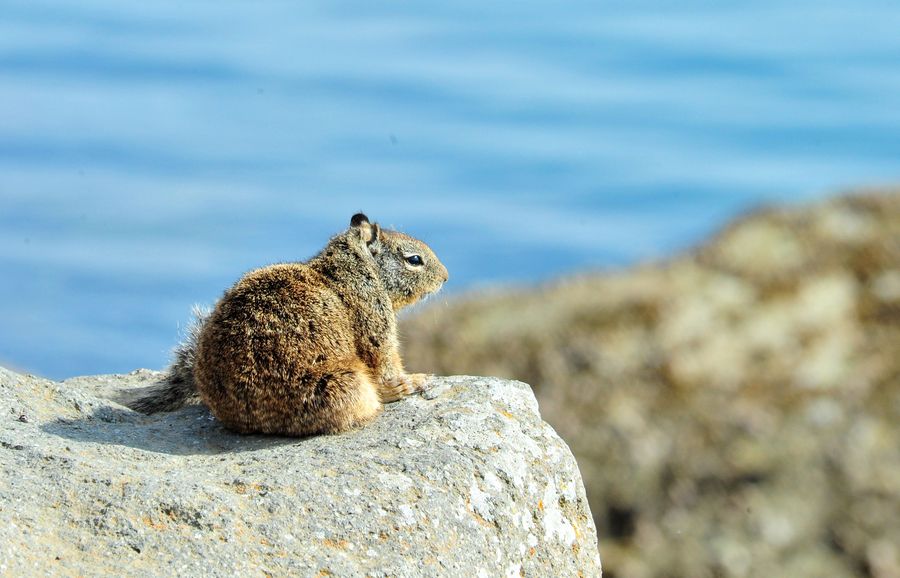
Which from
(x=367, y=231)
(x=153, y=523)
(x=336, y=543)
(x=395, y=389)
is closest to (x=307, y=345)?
(x=395, y=389)

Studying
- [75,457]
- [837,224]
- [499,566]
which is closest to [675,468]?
[837,224]

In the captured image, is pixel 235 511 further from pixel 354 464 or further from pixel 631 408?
pixel 631 408

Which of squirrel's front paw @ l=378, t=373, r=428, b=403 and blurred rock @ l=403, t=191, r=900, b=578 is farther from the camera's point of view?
blurred rock @ l=403, t=191, r=900, b=578

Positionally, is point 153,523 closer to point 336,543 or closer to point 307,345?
point 336,543

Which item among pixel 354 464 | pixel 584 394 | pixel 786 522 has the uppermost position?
pixel 584 394

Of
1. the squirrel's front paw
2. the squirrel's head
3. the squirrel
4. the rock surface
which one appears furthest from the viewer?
Answer: the squirrel's head

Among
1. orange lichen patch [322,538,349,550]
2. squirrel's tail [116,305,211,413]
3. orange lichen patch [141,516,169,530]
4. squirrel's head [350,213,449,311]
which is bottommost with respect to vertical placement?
orange lichen patch [322,538,349,550]

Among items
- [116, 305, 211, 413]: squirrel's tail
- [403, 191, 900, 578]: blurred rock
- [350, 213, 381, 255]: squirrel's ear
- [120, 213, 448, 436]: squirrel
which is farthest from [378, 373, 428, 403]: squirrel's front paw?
[403, 191, 900, 578]: blurred rock

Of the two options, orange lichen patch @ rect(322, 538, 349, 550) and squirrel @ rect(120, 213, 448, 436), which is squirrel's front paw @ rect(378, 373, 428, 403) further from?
orange lichen patch @ rect(322, 538, 349, 550)
